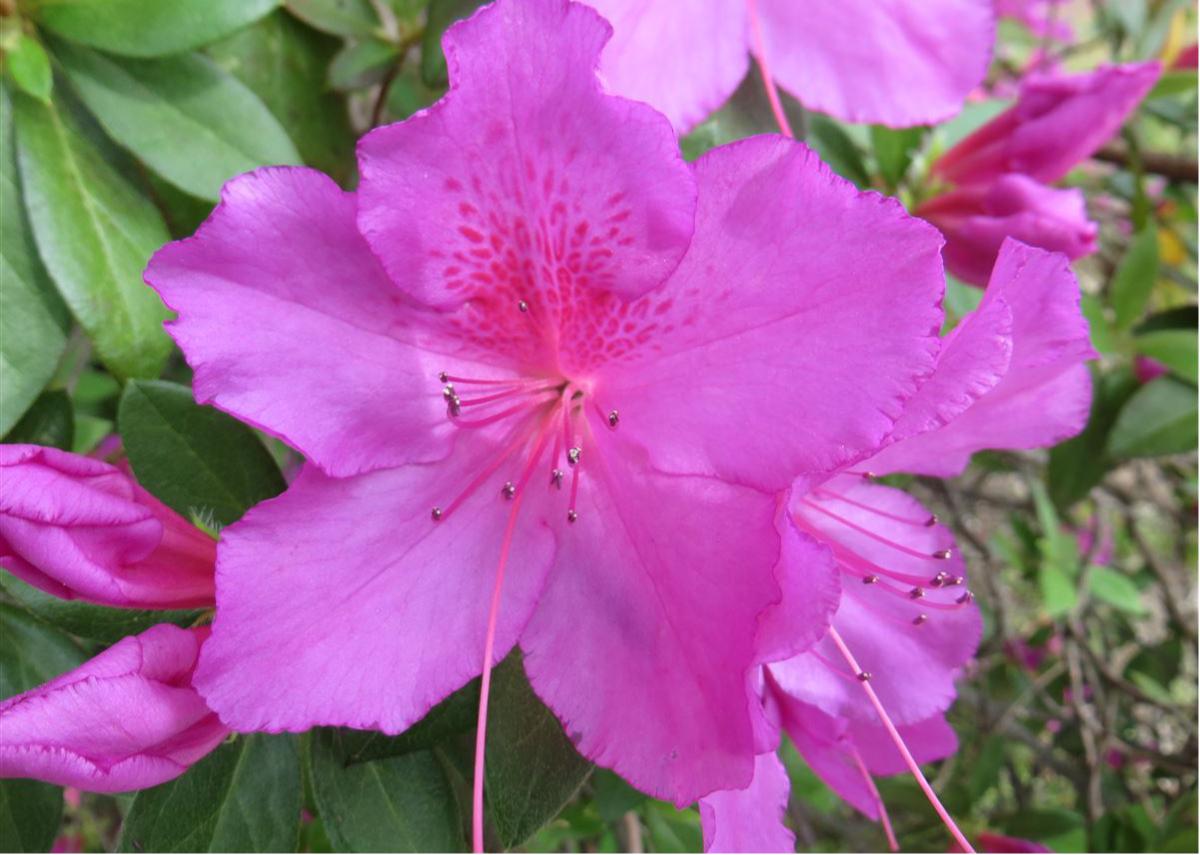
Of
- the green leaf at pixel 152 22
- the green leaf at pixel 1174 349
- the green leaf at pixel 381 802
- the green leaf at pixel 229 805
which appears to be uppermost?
the green leaf at pixel 152 22

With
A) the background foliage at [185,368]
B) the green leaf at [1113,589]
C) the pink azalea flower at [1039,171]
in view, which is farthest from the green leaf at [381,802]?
the green leaf at [1113,589]

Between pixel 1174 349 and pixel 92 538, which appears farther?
pixel 1174 349

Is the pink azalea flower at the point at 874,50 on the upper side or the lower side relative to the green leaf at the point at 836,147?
upper

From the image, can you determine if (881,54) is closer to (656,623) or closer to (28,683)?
(656,623)

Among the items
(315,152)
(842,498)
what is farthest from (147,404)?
(842,498)

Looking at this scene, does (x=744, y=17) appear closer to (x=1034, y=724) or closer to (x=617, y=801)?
(x=617, y=801)

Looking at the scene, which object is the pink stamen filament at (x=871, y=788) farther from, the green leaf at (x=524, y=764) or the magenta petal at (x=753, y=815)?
the green leaf at (x=524, y=764)

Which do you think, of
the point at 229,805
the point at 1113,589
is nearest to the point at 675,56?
the point at 229,805

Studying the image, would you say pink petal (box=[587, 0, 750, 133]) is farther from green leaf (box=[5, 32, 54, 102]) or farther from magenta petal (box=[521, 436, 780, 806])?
green leaf (box=[5, 32, 54, 102])
